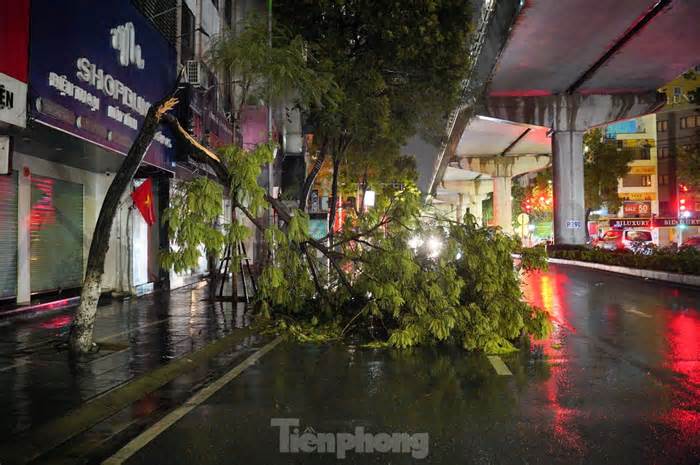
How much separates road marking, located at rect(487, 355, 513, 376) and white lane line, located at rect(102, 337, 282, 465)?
3.33 metres

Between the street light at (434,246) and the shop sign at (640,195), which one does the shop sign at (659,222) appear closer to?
the shop sign at (640,195)

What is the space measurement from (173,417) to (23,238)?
8.53m

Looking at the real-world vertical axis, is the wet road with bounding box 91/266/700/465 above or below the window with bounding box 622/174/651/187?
below

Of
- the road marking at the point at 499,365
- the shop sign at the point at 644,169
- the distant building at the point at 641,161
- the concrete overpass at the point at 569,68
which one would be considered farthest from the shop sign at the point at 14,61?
the shop sign at the point at 644,169

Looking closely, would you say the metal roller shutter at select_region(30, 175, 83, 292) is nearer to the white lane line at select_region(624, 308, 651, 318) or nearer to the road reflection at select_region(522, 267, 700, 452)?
the road reflection at select_region(522, 267, 700, 452)

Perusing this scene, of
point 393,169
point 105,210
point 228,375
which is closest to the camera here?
point 228,375

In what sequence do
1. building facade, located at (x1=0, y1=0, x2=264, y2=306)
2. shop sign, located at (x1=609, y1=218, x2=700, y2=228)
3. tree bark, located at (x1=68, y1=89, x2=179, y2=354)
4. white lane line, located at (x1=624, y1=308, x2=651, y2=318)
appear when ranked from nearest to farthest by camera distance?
tree bark, located at (x1=68, y1=89, x2=179, y2=354), building facade, located at (x1=0, y1=0, x2=264, y2=306), white lane line, located at (x1=624, y1=308, x2=651, y2=318), shop sign, located at (x1=609, y1=218, x2=700, y2=228)

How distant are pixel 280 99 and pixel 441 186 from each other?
72.5 meters

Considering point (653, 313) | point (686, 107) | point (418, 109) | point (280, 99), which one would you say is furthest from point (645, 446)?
point (686, 107)

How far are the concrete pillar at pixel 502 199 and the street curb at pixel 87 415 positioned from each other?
5556 centimetres

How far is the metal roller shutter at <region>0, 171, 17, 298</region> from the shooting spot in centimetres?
1214

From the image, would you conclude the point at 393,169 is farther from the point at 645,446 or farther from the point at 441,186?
the point at 441,186

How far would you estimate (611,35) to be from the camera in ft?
91.9

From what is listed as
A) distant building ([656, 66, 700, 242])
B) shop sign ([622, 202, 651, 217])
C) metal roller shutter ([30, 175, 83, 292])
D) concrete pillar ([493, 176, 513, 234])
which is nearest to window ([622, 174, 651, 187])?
distant building ([656, 66, 700, 242])
